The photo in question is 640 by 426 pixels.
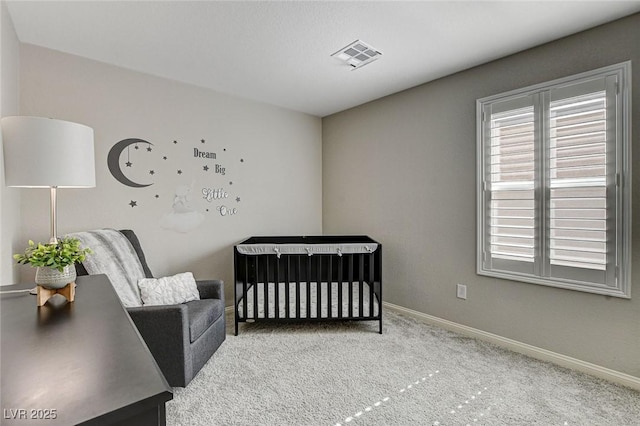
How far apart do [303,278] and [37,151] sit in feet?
7.03

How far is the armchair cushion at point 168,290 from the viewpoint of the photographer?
2311mm

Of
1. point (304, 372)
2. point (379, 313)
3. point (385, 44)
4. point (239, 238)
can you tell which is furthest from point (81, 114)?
point (379, 313)

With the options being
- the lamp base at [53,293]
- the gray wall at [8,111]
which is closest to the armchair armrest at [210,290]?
the gray wall at [8,111]

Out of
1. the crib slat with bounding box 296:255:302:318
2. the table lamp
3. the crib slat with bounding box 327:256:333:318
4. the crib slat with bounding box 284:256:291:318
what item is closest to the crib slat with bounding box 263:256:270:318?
the crib slat with bounding box 284:256:291:318

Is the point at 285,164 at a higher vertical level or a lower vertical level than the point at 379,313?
higher

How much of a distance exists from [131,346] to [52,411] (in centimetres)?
24

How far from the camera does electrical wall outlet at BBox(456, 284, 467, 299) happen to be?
9.57 feet

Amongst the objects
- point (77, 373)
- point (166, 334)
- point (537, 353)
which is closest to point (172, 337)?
point (166, 334)

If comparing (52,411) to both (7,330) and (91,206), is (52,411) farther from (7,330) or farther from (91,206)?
(91,206)

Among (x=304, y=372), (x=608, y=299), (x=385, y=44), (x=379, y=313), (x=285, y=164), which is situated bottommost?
(x=304, y=372)

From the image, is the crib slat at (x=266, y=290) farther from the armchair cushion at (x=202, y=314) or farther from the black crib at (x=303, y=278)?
the armchair cushion at (x=202, y=314)

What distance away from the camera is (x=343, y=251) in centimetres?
293

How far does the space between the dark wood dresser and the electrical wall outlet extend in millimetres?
2761

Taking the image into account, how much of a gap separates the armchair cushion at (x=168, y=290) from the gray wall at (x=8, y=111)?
74 centimetres
